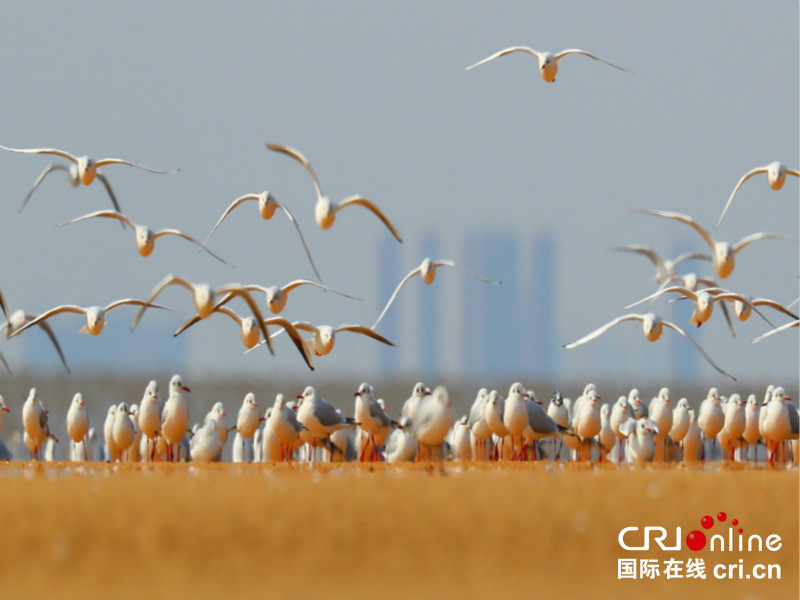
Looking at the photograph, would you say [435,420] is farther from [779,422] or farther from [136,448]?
[136,448]

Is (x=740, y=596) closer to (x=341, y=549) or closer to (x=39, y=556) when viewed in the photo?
(x=341, y=549)

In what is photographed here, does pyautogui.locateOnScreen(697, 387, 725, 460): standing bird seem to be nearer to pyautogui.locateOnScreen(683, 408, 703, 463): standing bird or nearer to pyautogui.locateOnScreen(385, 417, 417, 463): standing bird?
pyautogui.locateOnScreen(683, 408, 703, 463): standing bird

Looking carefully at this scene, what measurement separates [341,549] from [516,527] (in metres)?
1.26

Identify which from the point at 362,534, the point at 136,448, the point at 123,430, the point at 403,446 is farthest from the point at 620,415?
the point at 362,534

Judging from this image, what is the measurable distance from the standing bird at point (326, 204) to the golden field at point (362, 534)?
3.81 m

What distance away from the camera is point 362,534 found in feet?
34.9

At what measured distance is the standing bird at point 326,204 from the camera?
1476 cm

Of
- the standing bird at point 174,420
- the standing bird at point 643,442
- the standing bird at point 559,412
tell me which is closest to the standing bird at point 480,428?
the standing bird at point 559,412

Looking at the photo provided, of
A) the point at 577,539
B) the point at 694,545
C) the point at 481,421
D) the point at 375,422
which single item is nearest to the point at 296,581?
the point at 577,539

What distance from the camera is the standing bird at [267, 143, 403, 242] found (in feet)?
48.4

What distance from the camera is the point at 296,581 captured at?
10234 mm

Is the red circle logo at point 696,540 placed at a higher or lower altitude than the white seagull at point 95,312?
lower

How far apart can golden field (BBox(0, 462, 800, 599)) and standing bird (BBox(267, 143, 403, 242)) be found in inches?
150

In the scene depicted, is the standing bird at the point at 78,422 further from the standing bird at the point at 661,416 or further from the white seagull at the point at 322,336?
the standing bird at the point at 661,416
